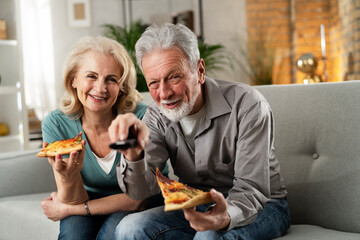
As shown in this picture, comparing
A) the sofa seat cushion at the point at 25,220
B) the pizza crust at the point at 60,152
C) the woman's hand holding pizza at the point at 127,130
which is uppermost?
the woman's hand holding pizza at the point at 127,130

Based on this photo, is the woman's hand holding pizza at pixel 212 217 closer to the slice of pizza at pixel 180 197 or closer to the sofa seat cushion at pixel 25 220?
the slice of pizza at pixel 180 197

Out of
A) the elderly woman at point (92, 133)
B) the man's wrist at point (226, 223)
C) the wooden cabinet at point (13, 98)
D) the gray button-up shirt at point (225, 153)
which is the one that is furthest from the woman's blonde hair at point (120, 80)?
the wooden cabinet at point (13, 98)

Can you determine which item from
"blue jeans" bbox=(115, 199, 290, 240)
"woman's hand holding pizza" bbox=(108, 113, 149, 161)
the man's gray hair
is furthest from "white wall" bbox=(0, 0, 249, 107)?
"woman's hand holding pizza" bbox=(108, 113, 149, 161)

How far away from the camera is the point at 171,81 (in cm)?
146

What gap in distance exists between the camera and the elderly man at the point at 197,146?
4.36 feet

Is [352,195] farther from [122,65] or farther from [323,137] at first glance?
[122,65]

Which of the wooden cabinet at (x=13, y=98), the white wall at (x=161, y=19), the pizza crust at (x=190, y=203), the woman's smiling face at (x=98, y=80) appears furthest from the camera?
the white wall at (x=161, y=19)

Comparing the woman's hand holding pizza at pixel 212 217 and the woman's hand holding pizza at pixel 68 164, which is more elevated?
the woman's hand holding pizza at pixel 68 164

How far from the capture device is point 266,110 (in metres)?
1.46

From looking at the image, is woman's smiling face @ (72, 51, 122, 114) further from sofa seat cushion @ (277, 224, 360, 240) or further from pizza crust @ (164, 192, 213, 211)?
sofa seat cushion @ (277, 224, 360, 240)

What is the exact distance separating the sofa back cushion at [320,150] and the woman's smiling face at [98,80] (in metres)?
0.66

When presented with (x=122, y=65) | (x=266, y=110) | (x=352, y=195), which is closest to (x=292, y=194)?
(x=352, y=195)

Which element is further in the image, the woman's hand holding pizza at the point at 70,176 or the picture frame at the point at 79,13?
the picture frame at the point at 79,13

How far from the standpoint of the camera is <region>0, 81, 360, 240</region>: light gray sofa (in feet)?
5.22
